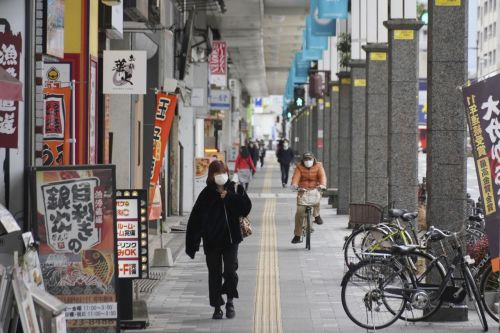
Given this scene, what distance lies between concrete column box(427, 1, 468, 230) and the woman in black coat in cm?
211

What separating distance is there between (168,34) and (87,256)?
12.7 meters

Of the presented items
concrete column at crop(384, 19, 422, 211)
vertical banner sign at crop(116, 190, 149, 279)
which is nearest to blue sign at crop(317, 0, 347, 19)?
concrete column at crop(384, 19, 422, 211)

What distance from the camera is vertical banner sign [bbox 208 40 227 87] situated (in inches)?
1779

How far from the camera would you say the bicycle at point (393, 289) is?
11.7 meters

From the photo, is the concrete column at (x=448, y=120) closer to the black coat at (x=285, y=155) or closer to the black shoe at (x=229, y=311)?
the black shoe at (x=229, y=311)

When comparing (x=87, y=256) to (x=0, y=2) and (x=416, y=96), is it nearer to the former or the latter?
(x=0, y=2)

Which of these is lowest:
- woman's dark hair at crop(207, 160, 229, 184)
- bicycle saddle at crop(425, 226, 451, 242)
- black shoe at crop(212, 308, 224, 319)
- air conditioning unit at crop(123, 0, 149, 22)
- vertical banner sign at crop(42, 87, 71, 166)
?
black shoe at crop(212, 308, 224, 319)

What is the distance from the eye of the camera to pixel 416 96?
20.9 metres

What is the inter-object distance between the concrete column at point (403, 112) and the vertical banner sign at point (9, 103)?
34.6 ft

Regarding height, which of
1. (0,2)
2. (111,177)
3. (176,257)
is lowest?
(176,257)

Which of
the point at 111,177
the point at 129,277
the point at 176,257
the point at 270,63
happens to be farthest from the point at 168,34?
the point at 270,63

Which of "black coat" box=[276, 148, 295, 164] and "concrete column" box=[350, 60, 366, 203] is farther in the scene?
"black coat" box=[276, 148, 295, 164]

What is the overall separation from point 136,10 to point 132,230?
25.5ft

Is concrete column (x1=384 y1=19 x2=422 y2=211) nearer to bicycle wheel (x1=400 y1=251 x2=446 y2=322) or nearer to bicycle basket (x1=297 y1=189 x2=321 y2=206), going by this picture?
bicycle basket (x1=297 y1=189 x2=321 y2=206)
